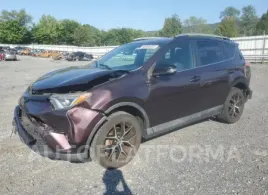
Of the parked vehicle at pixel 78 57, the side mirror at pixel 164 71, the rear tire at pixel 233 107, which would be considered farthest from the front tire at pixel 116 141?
the parked vehicle at pixel 78 57

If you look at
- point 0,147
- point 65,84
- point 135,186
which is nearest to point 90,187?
point 135,186

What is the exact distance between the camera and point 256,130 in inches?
212

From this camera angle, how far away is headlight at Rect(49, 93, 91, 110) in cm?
343

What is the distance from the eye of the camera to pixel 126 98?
376cm

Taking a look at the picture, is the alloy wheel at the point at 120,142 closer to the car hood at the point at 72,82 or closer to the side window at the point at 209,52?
the car hood at the point at 72,82

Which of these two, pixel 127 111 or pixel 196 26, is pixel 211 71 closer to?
pixel 127 111

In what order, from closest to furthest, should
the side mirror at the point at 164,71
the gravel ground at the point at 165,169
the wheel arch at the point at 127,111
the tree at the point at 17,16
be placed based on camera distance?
the gravel ground at the point at 165,169 < the wheel arch at the point at 127,111 < the side mirror at the point at 164,71 < the tree at the point at 17,16

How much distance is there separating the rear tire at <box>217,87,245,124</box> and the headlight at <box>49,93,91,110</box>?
3.15 m

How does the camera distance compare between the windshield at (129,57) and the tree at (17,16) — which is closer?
the windshield at (129,57)

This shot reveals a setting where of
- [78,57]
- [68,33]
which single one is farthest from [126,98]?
[68,33]

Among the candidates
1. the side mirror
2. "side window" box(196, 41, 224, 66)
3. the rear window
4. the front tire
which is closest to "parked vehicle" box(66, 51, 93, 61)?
the rear window

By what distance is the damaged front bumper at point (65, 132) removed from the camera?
11.2 feet

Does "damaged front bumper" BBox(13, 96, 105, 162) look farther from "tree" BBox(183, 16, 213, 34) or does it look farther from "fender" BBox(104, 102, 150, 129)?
"tree" BBox(183, 16, 213, 34)

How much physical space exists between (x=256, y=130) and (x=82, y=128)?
11.8 feet
